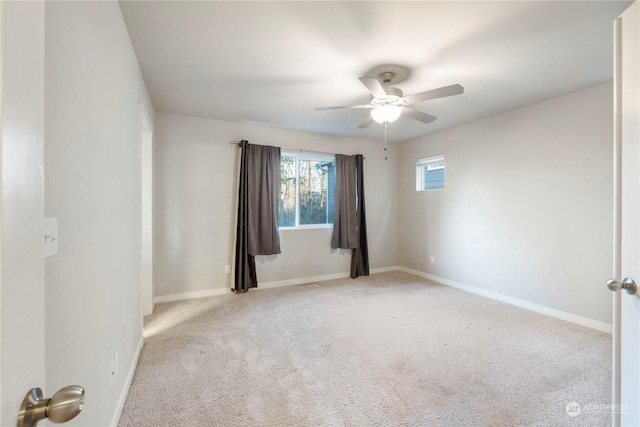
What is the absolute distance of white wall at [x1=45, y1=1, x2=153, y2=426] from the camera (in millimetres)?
925

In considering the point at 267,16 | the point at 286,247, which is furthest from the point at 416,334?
the point at 267,16

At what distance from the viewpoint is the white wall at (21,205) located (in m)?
0.42

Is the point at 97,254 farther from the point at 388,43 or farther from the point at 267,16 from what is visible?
the point at 388,43

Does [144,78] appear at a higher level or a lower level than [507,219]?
higher

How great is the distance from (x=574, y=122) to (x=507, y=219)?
122cm

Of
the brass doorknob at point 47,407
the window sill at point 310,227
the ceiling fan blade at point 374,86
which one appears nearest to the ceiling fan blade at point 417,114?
the ceiling fan blade at point 374,86

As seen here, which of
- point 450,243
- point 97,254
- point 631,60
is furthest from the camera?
point 450,243

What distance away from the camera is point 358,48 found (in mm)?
2125

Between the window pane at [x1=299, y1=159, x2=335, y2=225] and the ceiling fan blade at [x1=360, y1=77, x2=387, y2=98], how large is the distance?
2.38m

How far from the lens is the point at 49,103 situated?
2.91ft

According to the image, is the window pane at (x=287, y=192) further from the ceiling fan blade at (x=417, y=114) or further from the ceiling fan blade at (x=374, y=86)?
the ceiling fan blade at (x=374, y=86)

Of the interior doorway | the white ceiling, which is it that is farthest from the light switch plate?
the interior doorway

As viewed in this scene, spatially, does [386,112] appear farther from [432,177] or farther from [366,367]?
[432,177]

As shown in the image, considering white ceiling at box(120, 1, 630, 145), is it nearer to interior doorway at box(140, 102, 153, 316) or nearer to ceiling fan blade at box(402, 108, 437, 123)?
ceiling fan blade at box(402, 108, 437, 123)
